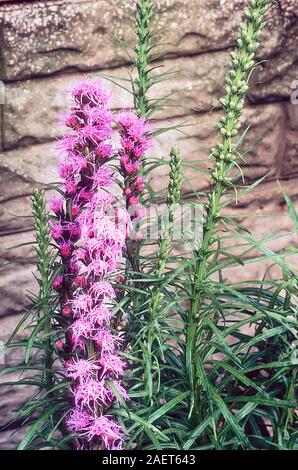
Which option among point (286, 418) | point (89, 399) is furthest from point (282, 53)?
point (89, 399)

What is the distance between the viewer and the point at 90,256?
61.1 inches

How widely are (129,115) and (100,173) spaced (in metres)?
0.15

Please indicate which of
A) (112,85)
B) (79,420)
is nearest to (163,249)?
(79,420)

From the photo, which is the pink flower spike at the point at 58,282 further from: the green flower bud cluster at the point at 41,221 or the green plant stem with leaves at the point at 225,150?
the green plant stem with leaves at the point at 225,150

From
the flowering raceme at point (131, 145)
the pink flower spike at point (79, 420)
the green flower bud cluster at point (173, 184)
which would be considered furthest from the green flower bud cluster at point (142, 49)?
the pink flower spike at point (79, 420)

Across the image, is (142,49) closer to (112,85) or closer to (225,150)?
(225,150)

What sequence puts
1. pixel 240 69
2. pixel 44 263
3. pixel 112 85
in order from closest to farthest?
pixel 240 69 < pixel 44 263 < pixel 112 85

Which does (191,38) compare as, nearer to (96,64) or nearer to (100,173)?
(96,64)

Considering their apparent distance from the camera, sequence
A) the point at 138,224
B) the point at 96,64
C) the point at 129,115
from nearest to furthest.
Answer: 1. the point at 129,115
2. the point at 138,224
3. the point at 96,64

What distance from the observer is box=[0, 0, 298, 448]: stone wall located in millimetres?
2162

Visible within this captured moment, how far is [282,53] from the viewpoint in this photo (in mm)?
2510

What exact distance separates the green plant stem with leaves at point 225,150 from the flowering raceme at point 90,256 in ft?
0.55

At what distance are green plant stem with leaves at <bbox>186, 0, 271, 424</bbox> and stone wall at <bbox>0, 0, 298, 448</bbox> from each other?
0.39 metres

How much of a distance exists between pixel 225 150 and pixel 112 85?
0.79 metres
